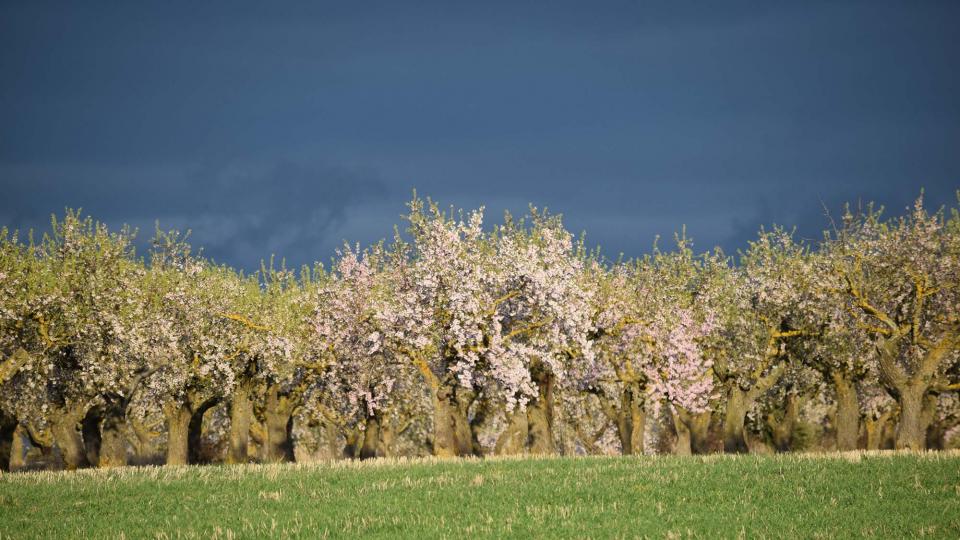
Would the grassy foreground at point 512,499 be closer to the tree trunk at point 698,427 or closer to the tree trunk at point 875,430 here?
the tree trunk at point 698,427

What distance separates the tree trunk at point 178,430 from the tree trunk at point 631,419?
23109 mm

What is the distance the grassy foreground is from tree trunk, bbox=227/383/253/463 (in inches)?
623

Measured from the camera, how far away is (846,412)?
48344 mm

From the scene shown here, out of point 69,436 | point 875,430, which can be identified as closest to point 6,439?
point 69,436

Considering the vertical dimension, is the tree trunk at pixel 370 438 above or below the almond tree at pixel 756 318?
below

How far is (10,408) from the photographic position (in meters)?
43.6

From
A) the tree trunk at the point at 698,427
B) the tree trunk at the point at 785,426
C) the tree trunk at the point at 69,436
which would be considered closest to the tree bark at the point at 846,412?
the tree trunk at the point at 698,427

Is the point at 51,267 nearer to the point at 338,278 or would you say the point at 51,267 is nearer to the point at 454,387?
the point at 338,278

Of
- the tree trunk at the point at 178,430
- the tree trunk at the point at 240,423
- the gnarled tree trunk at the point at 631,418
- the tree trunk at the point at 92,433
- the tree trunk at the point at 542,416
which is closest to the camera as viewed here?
the tree trunk at the point at 542,416

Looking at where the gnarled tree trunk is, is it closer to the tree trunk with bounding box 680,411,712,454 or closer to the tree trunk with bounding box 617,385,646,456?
the tree trunk with bounding box 617,385,646,456

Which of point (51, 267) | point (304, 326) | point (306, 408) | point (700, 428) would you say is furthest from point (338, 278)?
point (700, 428)

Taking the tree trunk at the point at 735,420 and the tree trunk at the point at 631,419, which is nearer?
the tree trunk at the point at 735,420

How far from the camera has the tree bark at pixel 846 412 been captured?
155ft

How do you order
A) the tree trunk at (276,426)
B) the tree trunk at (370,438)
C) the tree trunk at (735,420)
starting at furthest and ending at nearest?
1. the tree trunk at (276,426)
2. the tree trunk at (370,438)
3. the tree trunk at (735,420)
